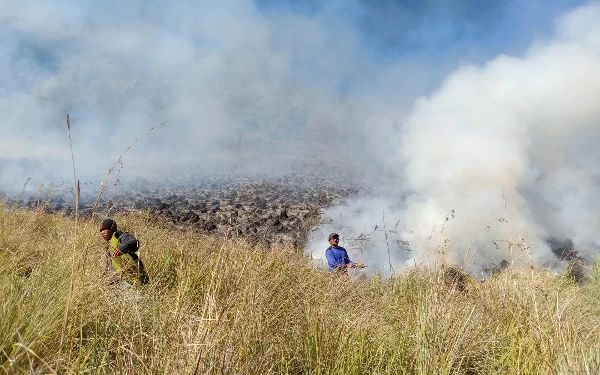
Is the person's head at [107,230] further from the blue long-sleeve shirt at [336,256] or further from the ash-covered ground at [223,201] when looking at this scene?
the ash-covered ground at [223,201]

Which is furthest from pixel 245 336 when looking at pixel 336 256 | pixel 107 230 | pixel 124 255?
pixel 336 256

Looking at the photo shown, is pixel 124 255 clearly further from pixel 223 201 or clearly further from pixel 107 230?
pixel 223 201

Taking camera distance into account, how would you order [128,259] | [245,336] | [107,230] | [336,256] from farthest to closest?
[336,256]
[107,230]
[128,259]
[245,336]

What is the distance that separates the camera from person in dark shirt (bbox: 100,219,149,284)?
4156mm

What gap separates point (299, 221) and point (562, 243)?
11.1 meters

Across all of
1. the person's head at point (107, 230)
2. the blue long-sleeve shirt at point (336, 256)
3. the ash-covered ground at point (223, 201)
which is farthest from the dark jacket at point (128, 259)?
the ash-covered ground at point (223, 201)

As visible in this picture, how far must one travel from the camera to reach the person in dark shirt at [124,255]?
→ 13.6ft

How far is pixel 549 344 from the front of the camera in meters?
2.37

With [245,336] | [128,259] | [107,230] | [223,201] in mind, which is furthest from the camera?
[223,201]

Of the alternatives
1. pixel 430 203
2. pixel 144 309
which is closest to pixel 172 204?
pixel 430 203

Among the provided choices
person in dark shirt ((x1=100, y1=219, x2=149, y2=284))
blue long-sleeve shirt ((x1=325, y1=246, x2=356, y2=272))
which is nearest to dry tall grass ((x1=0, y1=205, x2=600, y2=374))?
person in dark shirt ((x1=100, y1=219, x2=149, y2=284))

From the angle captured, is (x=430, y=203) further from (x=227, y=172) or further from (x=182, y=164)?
(x=182, y=164)

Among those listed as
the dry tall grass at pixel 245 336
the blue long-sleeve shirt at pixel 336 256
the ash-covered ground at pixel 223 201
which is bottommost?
the dry tall grass at pixel 245 336

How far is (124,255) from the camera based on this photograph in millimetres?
4359
